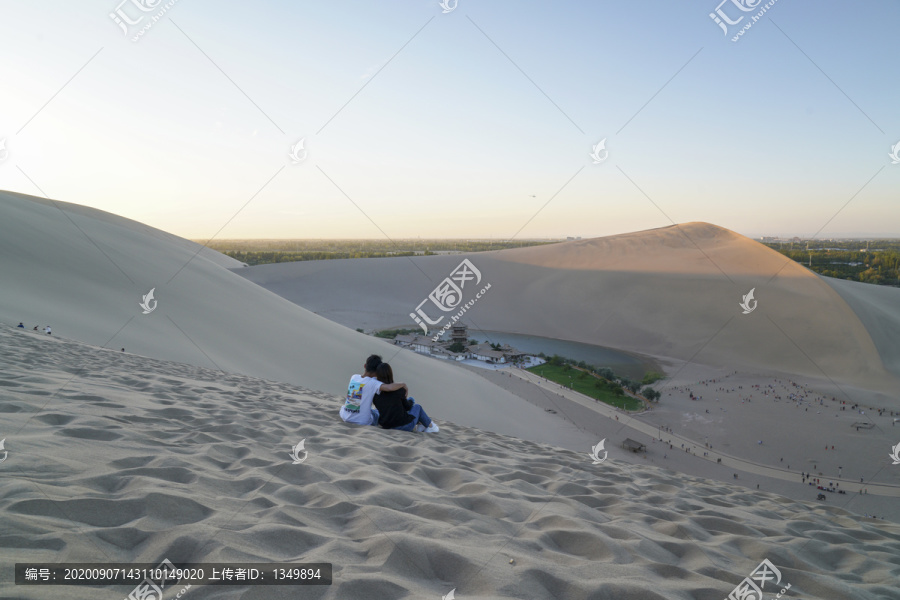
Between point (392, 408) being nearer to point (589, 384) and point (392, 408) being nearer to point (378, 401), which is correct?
point (378, 401)

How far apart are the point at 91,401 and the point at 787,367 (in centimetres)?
3710

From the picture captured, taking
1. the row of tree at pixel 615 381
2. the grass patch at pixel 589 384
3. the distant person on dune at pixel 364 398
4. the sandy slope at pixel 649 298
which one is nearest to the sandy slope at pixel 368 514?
the distant person on dune at pixel 364 398

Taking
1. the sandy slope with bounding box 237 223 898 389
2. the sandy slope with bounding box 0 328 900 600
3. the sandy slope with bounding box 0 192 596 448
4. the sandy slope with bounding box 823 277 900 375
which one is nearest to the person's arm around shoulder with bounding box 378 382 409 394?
the sandy slope with bounding box 0 328 900 600

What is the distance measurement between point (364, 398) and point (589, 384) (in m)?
20.1

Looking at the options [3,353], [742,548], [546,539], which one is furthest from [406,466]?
[3,353]

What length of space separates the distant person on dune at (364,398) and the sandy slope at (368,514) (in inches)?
14.7

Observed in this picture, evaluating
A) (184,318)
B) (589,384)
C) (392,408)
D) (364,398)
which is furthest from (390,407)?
(589,384)

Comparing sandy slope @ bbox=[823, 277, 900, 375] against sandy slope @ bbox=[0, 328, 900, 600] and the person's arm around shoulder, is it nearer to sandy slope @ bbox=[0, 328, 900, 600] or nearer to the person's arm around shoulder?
Answer: sandy slope @ bbox=[0, 328, 900, 600]

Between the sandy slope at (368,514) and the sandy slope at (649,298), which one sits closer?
the sandy slope at (368,514)

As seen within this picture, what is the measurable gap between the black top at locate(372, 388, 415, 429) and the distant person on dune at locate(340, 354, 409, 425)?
62mm

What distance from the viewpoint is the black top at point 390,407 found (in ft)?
16.8

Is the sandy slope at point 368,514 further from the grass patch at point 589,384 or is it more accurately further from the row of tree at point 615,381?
the row of tree at point 615,381

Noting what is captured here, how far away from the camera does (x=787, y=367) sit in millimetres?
30812

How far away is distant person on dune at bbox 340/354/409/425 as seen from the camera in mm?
5094
